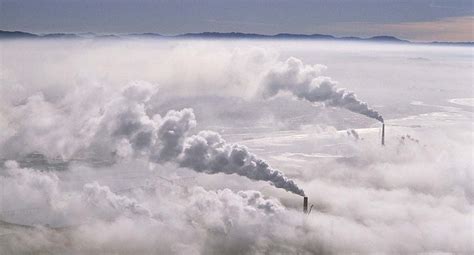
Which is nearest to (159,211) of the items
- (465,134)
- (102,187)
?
(102,187)

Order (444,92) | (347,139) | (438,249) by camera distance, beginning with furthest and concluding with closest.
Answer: (444,92)
(347,139)
(438,249)

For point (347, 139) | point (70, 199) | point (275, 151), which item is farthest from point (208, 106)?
point (347, 139)

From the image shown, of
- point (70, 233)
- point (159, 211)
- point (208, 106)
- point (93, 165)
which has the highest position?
point (208, 106)

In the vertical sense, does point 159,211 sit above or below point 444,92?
below

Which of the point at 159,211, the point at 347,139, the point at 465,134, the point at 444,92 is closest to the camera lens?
the point at 159,211

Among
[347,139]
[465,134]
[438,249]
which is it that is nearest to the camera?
[438,249]

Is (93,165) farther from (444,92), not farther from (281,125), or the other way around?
(444,92)

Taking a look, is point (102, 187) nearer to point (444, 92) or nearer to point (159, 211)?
point (159, 211)

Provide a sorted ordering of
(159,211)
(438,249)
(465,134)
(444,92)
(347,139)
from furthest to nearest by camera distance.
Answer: (444,92)
(347,139)
(465,134)
(159,211)
(438,249)

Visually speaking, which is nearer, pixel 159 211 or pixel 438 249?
pixel 438 249
